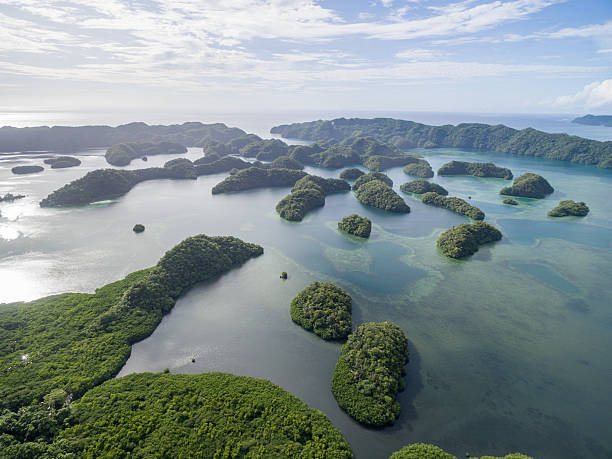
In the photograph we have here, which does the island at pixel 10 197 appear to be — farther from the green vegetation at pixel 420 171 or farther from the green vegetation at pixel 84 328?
the green vegetation at pixel 420 171

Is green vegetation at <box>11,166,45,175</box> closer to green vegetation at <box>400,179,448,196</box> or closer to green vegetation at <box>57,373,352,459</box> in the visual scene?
green vegetation at <box>57,373,352,459</box>

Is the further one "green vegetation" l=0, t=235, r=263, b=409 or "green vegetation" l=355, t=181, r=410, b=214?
"green vegetation" l=355, t=181, r=410, b=214

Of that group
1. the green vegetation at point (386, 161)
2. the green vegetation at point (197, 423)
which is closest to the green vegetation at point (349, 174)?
the green vegetation at point (386, 161)

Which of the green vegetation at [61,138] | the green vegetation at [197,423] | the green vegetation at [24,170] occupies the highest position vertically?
the green vegetation at [61,138]

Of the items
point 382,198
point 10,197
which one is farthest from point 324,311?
point 10,197

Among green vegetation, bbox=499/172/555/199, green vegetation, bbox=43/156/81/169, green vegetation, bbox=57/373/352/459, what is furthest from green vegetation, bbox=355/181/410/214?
green vegetation, bbox=43/156/81/169

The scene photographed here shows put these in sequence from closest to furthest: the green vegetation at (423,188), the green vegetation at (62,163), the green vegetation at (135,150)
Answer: the green vegetation at (423,188) → the green vegetation at (62,163) → the green vegetation at (135,150)
